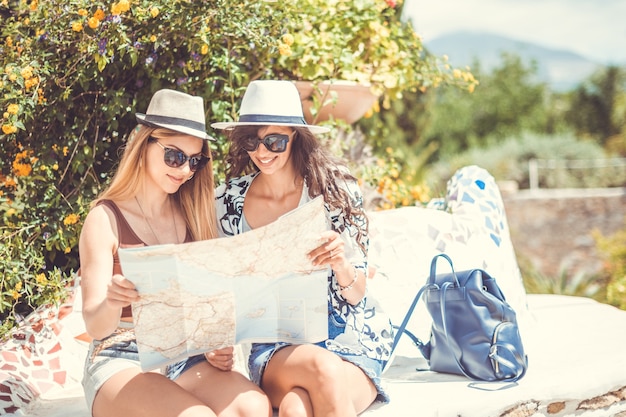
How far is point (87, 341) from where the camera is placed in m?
3.27

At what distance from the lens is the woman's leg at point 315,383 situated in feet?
7.36

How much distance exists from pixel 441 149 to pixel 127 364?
79.7ft

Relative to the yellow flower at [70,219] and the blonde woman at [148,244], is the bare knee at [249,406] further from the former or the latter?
→ the yellow flower at [70,219]

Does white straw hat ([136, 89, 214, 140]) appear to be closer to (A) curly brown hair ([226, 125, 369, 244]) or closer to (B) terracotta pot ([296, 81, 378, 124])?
(A) curly brown hair ([226, 125, 369, 244])

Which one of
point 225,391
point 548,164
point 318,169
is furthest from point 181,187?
point 548,164

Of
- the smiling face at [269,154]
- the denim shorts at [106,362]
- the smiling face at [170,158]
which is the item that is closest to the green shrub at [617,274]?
the smiling face at [269,154]

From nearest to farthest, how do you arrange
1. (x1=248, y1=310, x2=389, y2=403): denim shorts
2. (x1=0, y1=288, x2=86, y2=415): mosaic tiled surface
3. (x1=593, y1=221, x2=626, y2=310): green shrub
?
(x1=248, y1=310, x2=389, y2=403): denim shorts
(x1=0, y1=288, x2=86, y2=415): mosaic tiled surface
(x1=593, y1=221, x2=626, y2=310): green shrub

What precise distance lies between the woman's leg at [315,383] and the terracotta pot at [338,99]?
1.96 meters

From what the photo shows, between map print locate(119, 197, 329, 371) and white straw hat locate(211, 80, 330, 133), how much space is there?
472 mm

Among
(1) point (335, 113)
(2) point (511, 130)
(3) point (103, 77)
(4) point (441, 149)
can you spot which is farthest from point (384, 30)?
(2) point (511, 130)

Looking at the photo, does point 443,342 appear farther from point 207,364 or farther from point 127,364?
point 127,364

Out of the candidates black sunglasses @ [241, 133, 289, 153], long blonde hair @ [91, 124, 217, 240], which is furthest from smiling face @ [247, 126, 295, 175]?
long blonde hair @ [91, 124, 217, 240]

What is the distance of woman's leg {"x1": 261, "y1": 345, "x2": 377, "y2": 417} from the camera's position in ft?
7.36

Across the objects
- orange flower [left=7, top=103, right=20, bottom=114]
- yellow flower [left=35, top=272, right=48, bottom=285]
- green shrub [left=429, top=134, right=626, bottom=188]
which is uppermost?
orange flower [left=7, top=103, right=20, bottom=114]
